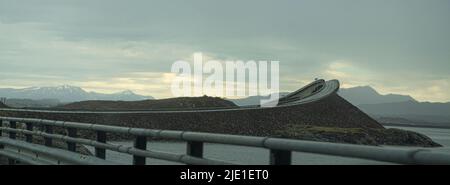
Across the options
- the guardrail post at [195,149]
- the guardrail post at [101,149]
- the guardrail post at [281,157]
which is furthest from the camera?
the guardrail post at [101,149]

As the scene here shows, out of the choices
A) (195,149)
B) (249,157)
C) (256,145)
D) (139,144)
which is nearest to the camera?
(256,145)

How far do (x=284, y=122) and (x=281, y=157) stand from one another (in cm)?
8861

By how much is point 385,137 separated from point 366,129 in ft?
11.1

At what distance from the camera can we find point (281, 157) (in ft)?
19.4

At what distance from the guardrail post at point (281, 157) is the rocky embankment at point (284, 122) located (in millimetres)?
60079

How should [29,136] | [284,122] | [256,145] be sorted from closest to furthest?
[256,145] → [29,136] → [284,122]

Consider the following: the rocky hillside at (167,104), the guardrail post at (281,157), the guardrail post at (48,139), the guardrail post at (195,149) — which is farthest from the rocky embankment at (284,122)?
the guardrail post at (281,157)

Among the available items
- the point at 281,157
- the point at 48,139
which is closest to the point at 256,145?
the point at 281,157

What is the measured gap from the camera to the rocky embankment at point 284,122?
74.8 metres

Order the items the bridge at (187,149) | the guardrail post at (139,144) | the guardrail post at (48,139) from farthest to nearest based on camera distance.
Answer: the guardrail post at (48,139), the guardrail post at (139,144), the bridge at (187,149)

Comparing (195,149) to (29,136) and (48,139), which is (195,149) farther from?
(29,136)

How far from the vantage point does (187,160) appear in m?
6.84

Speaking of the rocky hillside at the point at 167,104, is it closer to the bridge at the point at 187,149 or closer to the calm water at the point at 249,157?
the calm water at the point at 249,157
